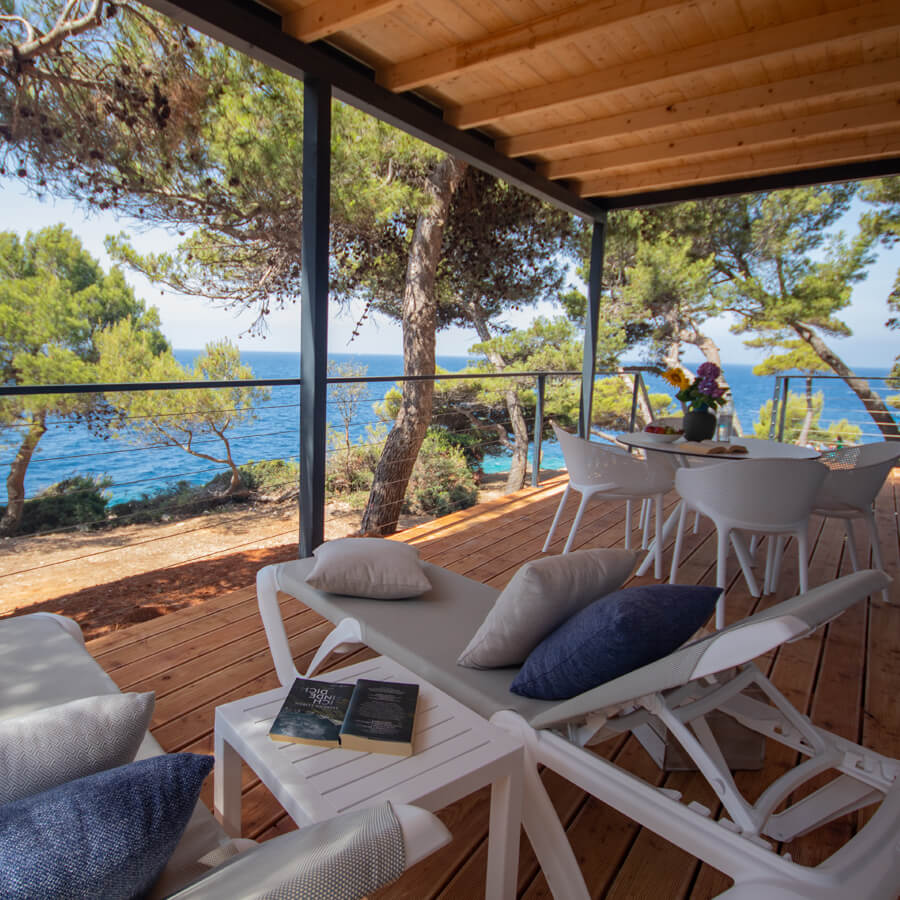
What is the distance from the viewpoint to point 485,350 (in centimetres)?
1070

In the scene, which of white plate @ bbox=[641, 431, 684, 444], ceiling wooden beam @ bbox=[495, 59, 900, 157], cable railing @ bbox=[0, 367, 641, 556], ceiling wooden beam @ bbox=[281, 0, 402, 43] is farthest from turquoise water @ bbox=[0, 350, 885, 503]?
ceiling wooden beam @ bbox=[281, 0, 402, 43]

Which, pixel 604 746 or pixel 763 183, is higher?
pixel 763 183

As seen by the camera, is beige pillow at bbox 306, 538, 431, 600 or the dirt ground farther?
the dirt ground

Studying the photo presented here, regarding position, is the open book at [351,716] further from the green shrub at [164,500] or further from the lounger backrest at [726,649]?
the green shrub at [164,500]

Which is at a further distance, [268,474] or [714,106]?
[268,474]

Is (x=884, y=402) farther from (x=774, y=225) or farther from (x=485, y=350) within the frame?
(x=485, y=350)

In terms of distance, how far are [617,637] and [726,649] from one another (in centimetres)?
21

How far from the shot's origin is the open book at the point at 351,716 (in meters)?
1.09

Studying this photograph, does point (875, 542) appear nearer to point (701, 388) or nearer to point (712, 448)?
point (712, 448)

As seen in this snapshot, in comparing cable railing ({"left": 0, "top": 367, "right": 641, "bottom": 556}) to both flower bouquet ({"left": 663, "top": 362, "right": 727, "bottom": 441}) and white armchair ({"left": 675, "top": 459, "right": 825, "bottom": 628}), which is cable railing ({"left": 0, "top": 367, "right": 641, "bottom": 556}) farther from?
white armchair ({"left": 675, "top": 459, "right": 825, "bottom": 628})

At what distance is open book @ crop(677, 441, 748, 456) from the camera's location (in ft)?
9.45

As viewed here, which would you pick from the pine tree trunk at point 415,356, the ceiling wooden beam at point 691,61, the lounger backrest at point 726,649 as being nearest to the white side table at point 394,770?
the lounger backrest at point 726,649

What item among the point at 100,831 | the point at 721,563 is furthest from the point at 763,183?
the point at 100,831

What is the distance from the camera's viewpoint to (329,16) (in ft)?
7.31
